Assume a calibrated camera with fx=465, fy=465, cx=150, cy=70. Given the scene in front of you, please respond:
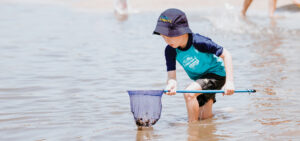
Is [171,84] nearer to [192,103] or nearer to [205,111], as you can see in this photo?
[192,103]

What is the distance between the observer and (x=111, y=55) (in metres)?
7.35

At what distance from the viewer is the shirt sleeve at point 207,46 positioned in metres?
3.73

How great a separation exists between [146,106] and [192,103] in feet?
1.38

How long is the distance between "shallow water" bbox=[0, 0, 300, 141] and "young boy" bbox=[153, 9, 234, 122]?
0.63 feet

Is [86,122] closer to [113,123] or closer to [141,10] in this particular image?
[113,123]

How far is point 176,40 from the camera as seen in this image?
3.71 metres

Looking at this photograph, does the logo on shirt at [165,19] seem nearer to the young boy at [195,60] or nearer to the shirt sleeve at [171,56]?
the young boy at [195,60]

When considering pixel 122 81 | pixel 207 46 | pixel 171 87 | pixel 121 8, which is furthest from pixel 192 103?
pixel 121 8

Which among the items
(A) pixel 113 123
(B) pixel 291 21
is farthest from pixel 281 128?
(B) pixel 291 21

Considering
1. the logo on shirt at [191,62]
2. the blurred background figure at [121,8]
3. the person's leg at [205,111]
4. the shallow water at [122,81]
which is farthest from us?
the blurred background figure at [121,8]

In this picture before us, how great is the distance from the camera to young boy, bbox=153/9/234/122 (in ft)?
11.9

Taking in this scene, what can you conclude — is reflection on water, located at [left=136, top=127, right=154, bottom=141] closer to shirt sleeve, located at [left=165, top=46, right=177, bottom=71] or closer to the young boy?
the young boy

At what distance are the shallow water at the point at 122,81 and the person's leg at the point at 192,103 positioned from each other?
8 cm

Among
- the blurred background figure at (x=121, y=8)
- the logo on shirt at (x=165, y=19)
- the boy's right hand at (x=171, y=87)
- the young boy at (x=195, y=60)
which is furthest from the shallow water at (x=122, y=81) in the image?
the blurred background figure at (x=121, y=8)
